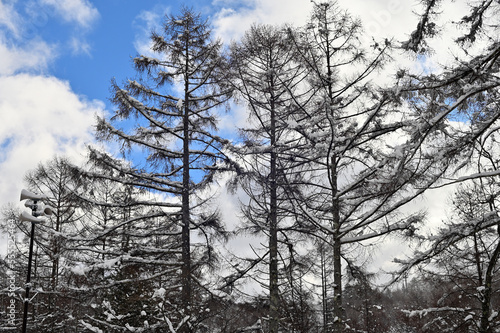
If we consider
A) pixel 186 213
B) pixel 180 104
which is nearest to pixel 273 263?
pixel 186 213

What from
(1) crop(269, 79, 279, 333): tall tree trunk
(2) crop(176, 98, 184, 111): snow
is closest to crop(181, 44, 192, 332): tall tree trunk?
(2) crop(176, 98, 184, 111): snow

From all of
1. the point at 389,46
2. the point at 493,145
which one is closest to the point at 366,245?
the point at 493,145

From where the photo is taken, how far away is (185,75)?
44.0 feet

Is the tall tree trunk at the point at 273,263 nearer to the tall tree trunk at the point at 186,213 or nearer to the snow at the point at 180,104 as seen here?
the tall tree trunk at the point at 186,213

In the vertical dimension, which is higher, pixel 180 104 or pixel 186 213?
pixel 180 104

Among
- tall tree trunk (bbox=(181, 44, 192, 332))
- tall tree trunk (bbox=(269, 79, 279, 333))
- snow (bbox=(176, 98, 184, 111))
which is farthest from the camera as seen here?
snow (bbox=(176, 98, 184, 111))

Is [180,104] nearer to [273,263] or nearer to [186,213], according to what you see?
[186,213]

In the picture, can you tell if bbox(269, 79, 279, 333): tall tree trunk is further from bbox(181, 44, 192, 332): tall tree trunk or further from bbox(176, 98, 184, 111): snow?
bbox(176, 98, 184, 111): snow

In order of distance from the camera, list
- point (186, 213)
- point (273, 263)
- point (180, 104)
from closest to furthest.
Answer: point (273, 263) < point (186, 213) < point (180, 104)

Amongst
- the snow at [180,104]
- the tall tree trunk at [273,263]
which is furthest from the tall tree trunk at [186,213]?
the tall tree trunk at [273,263]

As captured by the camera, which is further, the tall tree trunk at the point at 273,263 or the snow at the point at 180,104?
the snow at the point at 180,104

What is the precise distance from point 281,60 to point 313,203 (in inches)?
197

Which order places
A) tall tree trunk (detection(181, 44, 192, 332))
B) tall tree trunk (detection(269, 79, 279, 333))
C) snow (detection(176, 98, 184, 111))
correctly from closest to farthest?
tall tree trunk (detection(269, 79, 279, 333))
tall tree trunk (detection(181, 44, 192, 332))
snow (detection(176, 98, 184, 111))

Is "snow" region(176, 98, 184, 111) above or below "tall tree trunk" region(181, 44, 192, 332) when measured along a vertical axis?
above
